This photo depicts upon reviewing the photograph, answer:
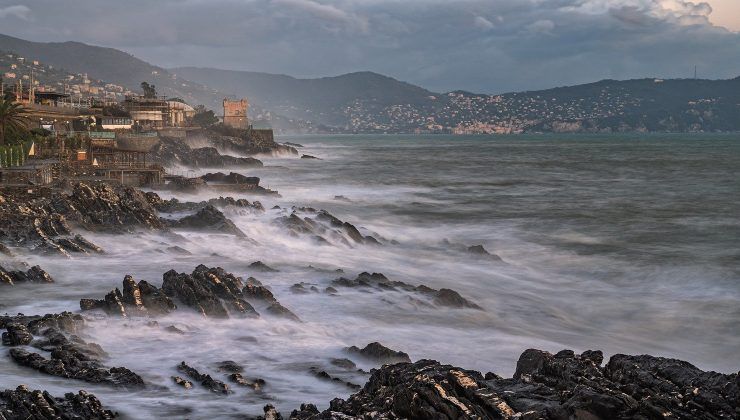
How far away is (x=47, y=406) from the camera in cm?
1523

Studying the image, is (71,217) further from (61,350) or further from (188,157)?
(188,157)

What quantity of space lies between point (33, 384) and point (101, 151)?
52.6 metres

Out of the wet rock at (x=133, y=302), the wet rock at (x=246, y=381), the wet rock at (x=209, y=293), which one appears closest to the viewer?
the wet rock at (x=246, y=381)

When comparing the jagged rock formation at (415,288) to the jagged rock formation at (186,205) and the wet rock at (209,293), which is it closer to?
the wet rock at (209,293)

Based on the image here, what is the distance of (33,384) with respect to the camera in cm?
1756

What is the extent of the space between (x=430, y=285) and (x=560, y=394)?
848 inches

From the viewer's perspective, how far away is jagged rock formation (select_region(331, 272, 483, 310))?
29984 millimetres

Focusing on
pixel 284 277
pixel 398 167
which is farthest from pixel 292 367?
pixel 398 167

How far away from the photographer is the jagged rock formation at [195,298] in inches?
987

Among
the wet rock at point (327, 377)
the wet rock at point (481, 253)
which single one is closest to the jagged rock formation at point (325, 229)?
the wet rock at point (481, 253)

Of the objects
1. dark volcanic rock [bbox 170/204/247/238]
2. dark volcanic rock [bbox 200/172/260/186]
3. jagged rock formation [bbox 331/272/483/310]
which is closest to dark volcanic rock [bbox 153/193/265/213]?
dark volcanic rock [bbox 170/204/247/238]

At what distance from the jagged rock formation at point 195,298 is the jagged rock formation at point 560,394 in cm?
1026

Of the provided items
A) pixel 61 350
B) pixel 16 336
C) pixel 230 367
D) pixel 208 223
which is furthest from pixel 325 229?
pixel 61 350

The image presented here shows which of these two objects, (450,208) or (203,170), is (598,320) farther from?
(203,170)
